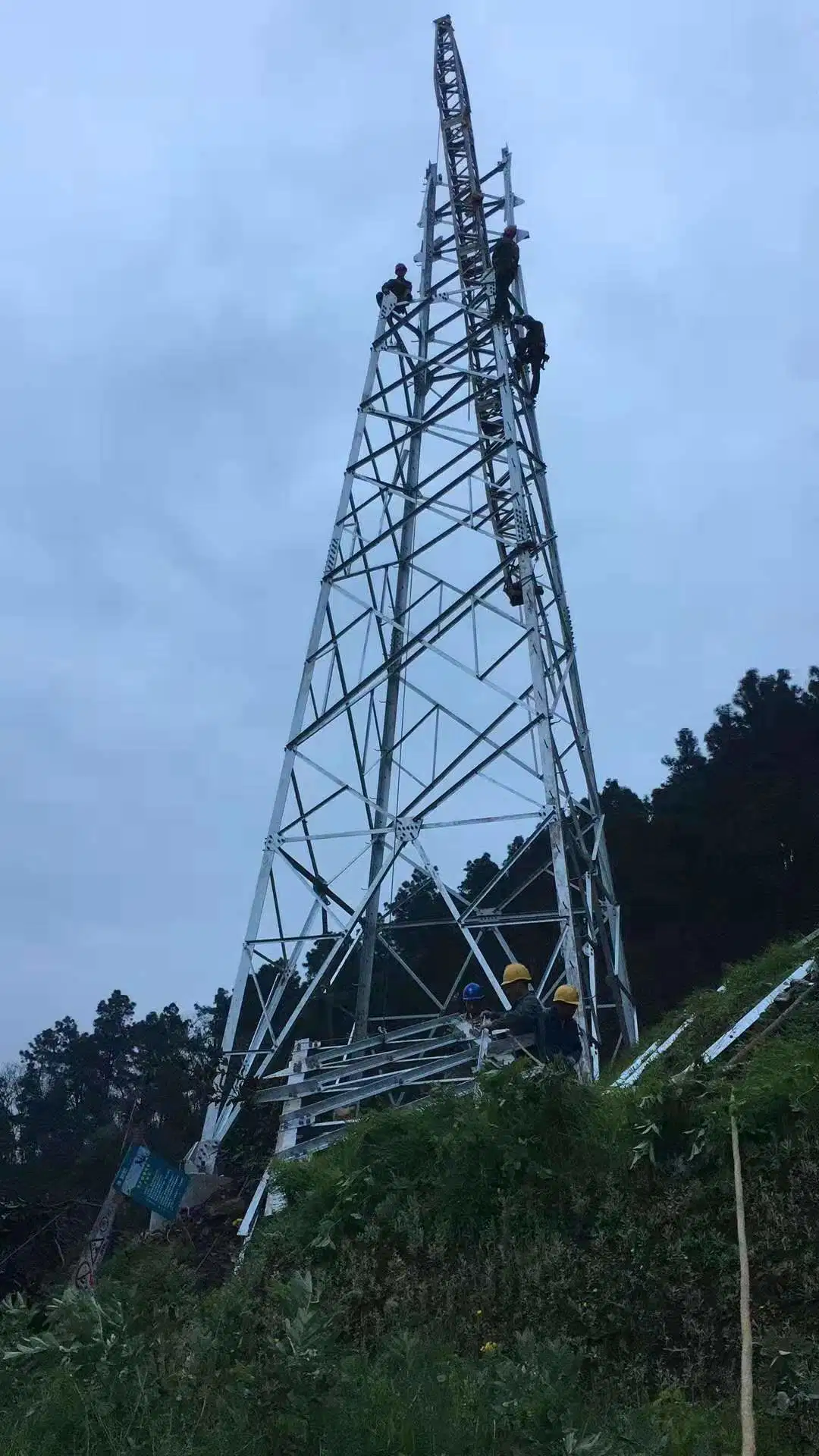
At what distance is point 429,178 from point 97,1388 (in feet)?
48.9

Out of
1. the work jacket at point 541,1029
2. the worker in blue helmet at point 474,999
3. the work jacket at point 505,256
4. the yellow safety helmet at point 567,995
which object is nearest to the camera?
the work jacket at point 541,1029

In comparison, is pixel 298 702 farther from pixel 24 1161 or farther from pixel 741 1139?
pixel 24 1161

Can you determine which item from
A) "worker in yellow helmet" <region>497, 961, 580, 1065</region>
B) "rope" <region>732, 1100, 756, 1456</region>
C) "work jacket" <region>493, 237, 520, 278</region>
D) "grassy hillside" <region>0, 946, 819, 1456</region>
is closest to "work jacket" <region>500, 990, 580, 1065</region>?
"worker in yellow helmet" <region>497, 961, 580, 1065</region>

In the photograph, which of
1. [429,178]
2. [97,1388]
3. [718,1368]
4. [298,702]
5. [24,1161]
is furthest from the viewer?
[24,1161]

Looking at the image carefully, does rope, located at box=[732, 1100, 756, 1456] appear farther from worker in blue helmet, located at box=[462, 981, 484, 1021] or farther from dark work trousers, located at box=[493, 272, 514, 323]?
dark work trousers, located at box=[493, 272, 514, 323]

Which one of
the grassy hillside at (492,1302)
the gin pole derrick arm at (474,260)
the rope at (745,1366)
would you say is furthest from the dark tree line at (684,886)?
the rope at (745,1366)

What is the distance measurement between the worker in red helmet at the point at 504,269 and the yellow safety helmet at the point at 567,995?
806 cm

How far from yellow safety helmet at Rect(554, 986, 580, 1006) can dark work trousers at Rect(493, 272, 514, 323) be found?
8.06 m

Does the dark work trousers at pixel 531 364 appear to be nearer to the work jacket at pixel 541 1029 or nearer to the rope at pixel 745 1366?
the work jacket at pixel 541 1029

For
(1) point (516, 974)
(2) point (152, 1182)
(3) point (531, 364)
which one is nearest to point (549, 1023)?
(1) point (516, 974)

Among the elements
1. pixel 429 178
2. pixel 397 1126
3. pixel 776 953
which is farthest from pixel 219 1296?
pixel 429 178

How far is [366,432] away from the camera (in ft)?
45.5

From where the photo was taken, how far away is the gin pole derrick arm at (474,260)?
45.2 feet

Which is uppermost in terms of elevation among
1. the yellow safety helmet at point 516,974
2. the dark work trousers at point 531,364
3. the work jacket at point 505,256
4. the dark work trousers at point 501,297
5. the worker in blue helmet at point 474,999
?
the work jacket at point 505,256
